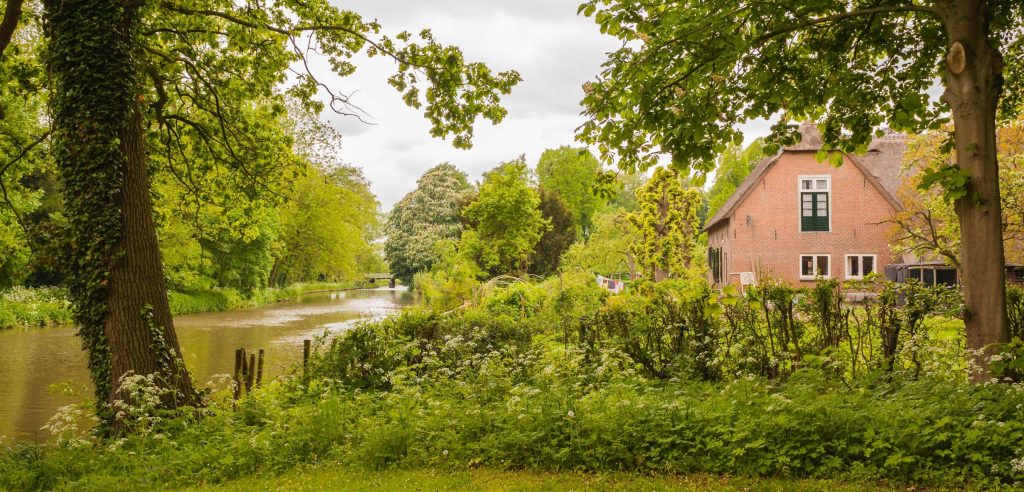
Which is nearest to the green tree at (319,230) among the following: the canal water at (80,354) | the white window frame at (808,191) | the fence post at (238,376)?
the canal water at (80,354)

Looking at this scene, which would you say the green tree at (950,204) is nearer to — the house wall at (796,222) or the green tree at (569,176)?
the house wall at (796,222)

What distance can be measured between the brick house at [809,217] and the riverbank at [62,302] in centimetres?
2723

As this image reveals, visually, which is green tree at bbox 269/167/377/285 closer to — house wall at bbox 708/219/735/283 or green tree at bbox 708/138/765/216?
house wall at bbox 708/219/735/283

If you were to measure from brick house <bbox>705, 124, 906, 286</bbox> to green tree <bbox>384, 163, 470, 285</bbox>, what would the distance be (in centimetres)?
2780

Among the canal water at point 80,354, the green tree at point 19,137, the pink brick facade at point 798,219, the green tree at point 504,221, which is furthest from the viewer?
the pink brick facade at point 798,219

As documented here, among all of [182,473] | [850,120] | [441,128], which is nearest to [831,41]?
[850,120]

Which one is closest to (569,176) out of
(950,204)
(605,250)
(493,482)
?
(605,250)

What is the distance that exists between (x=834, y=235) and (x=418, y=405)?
2767 cm

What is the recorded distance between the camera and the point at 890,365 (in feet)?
24.7

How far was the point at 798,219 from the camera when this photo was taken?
98.3 ft

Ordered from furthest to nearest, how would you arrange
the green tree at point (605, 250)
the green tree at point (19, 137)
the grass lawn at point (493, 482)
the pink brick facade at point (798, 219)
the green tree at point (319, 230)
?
1. the green tree at point (319, 230)
2. the green tree at point (605, 250)
3. the pink brick facade at point (798, 219)
4. the green tree at point (19, 137)
5. the grass lawn at point (493, 482)

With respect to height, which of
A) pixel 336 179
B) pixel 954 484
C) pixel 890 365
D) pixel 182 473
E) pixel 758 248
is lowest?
pixel 182 473

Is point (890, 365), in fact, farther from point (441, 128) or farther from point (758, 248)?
point (758, 248)

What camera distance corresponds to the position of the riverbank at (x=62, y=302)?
25.8 meters
